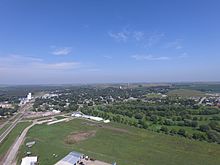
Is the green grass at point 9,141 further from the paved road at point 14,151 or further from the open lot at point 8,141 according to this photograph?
the paved road at point 14,151

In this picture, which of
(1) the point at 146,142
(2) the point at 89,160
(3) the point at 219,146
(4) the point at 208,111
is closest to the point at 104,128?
(1) the point at 146,142

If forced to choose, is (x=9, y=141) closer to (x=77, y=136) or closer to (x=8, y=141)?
(x=8, y=141)

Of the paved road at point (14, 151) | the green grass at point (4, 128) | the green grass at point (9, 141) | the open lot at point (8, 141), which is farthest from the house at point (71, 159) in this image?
the green grass at point (4, 128)

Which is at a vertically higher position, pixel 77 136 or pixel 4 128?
pixel 77 136

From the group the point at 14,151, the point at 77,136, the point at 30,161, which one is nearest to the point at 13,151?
the point at 14,151

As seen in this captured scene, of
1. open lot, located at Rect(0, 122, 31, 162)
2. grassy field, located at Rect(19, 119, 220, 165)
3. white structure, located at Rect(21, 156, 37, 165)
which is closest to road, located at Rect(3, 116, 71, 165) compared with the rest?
open lot, located at Rect(0, 122, 31, 162)

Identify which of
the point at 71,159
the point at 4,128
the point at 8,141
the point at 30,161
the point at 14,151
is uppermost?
the point at 71,159
